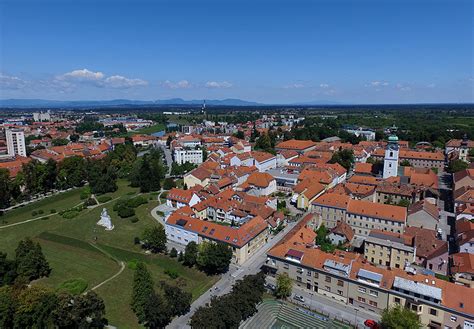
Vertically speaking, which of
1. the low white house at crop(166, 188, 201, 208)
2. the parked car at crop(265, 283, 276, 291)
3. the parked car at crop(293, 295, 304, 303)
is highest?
the low white house at crop(166, 188, 201, 208)

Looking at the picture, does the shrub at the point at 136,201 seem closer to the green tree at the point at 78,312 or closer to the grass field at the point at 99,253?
the grass field at the point at 99,253

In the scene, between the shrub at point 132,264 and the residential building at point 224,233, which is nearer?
the residential building at point 224,233

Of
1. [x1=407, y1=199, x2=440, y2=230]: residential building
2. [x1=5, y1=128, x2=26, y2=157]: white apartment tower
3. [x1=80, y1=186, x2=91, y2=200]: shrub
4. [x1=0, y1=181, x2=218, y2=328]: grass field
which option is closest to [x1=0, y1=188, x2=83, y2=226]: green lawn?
[x1=0, y1=181, x2=218, y2=328]: grass field

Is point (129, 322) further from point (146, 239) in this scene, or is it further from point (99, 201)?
point (99, 201)

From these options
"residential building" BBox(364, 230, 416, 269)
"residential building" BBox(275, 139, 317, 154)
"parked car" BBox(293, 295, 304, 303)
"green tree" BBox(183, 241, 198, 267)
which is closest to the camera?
"parked car" BBox(293, 295, 304, 303)

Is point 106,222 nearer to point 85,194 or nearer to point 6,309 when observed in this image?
point 85,194

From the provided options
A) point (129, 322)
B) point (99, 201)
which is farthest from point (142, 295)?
point (99, 201)

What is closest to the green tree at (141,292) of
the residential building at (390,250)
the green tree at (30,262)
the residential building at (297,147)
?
the green tree at (30,262)

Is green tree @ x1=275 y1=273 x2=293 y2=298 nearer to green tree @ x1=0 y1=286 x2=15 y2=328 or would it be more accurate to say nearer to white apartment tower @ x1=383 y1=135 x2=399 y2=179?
green tree @ x1=0 y1=286 x2=15 y2=328
